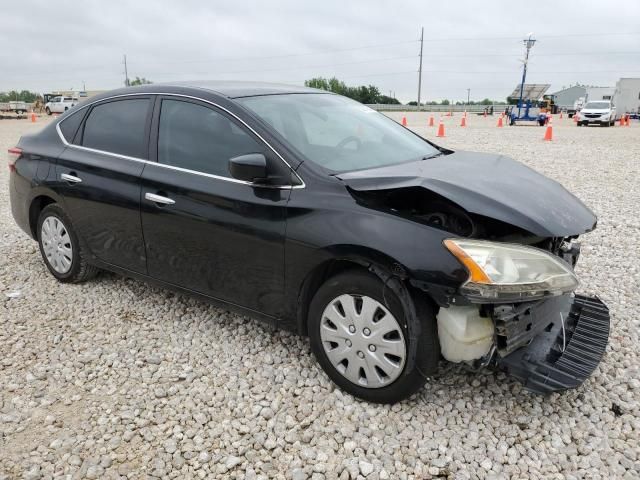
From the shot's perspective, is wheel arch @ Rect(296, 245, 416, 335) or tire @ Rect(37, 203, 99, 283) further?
tire @ Rect(37, 203, 99, 283)

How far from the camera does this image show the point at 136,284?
14.4 ft

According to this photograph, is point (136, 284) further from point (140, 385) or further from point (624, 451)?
point (624, 451)

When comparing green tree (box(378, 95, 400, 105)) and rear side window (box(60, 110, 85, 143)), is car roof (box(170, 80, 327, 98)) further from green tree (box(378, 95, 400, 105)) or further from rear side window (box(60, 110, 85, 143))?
green tree (box(378, 95, 400, 105))

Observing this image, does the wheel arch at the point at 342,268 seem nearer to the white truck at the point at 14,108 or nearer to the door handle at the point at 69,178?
the door handle at the point at 69,178

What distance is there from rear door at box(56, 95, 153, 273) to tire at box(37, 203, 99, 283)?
0.18 m

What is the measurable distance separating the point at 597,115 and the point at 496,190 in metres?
29.6

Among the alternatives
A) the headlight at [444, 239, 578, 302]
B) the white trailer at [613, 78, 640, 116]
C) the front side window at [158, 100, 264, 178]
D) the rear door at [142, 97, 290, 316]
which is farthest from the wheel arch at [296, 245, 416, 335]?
the white trailer at [613, 78, 640, 116]

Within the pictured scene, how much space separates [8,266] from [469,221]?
4.38 meters

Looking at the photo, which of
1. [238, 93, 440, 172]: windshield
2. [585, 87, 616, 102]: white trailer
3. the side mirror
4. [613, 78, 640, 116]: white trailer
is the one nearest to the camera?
the side mirror

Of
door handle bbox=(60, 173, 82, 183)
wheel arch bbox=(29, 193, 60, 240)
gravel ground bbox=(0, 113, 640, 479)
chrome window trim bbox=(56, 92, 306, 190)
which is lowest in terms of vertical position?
gravel ground bbox=(0, 113, 640, 479)

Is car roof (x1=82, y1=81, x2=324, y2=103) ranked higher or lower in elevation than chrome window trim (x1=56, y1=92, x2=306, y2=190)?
higher

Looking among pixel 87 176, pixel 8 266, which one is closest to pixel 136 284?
pixel 87 176

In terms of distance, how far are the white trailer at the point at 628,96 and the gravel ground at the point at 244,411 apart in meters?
46.1

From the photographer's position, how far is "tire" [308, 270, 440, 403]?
248 centimetres
